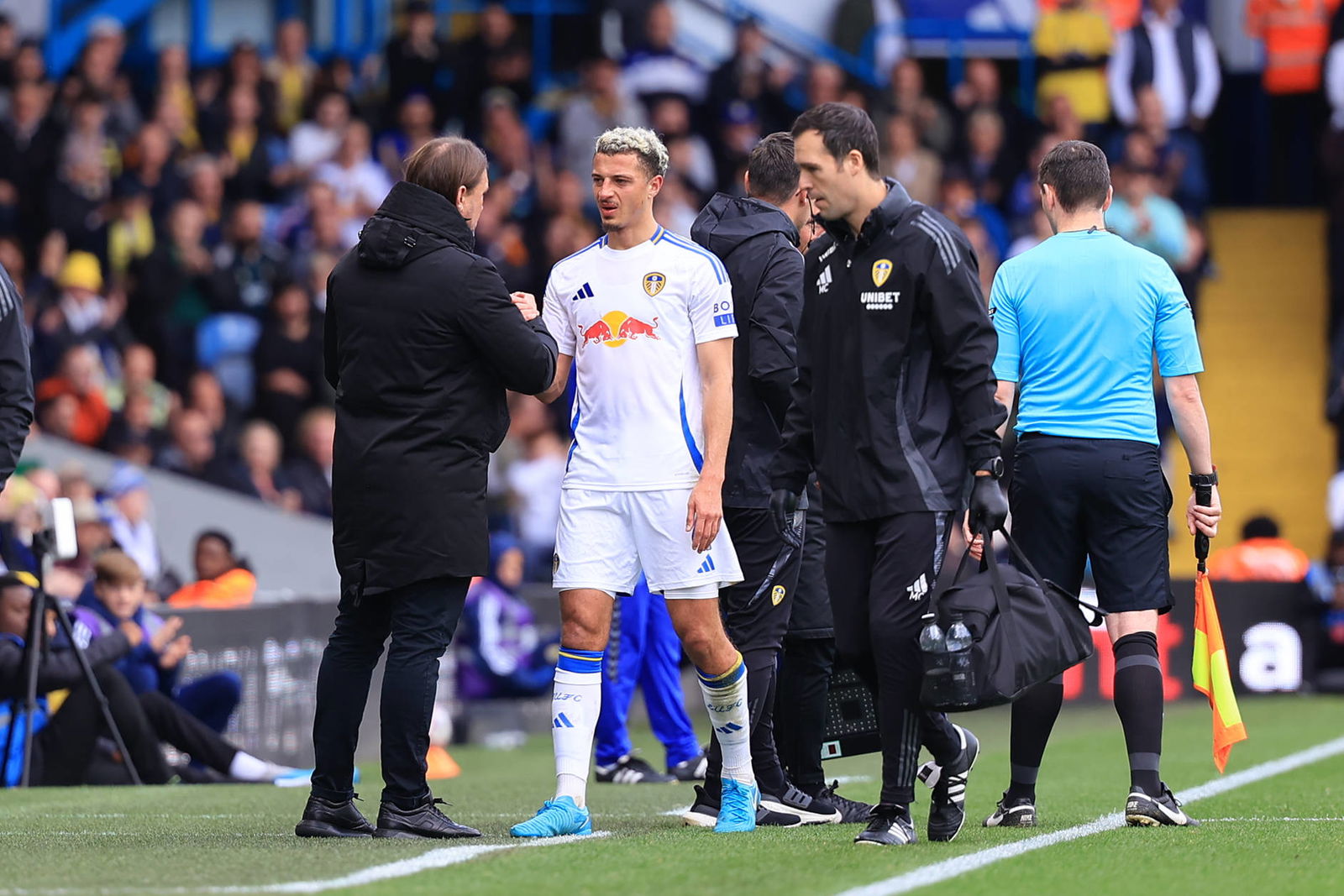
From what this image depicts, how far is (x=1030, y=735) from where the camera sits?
299 inches

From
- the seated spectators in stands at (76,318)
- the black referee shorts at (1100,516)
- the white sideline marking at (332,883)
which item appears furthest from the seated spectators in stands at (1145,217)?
the white sideline marking at (332,883)

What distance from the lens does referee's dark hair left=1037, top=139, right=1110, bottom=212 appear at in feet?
24.8

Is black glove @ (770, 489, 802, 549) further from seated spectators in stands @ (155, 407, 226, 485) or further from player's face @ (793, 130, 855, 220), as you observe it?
seated spectators in stands @ (155, 407, 226, 485)

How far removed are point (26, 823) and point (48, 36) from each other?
546 inches

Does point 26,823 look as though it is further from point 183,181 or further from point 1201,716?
point 183,181

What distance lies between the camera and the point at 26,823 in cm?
793

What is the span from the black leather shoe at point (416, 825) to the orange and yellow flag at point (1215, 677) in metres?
2.56

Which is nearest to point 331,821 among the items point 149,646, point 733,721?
point 733,721

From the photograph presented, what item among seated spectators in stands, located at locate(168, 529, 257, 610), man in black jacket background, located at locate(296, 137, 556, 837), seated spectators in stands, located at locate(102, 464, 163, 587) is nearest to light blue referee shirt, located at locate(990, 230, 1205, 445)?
man in black jacket background, located at locate(296, 137, 556, 837)

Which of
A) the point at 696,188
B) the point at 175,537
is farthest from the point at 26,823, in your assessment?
the point at 696,188

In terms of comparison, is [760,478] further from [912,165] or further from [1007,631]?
[912,165]

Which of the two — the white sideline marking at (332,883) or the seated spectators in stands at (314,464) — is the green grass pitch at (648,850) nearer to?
the white sideline marking at (332,883)

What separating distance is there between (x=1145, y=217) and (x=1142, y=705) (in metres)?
11.6

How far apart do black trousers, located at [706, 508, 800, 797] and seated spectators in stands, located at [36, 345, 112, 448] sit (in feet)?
27.9
